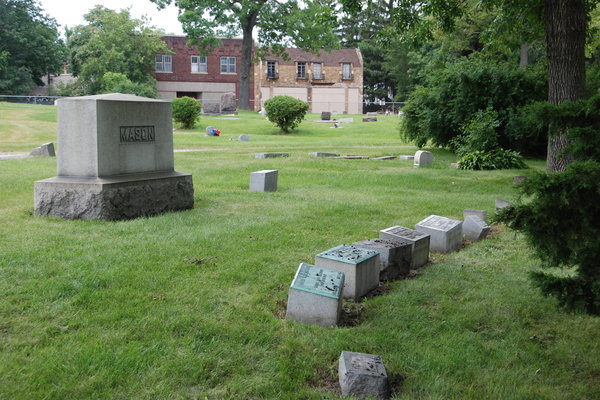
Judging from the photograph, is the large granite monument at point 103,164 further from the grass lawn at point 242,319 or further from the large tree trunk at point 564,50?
the large tree trunk at point 564,50

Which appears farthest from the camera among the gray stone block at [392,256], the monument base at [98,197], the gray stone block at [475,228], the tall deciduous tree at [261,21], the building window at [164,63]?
the building window at [164,63]

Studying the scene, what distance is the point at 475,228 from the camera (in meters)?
7.52

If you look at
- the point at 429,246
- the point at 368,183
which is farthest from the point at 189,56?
the point at 429,246

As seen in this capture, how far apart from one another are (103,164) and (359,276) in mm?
4166

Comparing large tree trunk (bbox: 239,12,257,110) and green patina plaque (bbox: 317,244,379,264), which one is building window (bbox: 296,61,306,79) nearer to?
large tree trunk (bbox: 239,12,257,110)

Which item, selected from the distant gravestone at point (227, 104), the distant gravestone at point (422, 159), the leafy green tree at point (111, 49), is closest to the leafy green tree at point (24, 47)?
the leafy green tree at point (111, 49)

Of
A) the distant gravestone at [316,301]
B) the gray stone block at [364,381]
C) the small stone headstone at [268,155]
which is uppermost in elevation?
the small stone headstone at [268,155]

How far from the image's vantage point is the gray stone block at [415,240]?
598 cm

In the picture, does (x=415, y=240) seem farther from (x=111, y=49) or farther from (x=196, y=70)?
(x=196, y=70)

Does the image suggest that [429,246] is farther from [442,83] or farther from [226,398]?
[442,83]

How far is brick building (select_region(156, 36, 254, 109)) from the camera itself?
184 ft

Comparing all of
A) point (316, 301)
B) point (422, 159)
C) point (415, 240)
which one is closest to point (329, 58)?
point (422, 159)

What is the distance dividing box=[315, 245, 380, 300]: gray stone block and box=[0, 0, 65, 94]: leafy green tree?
51.3m

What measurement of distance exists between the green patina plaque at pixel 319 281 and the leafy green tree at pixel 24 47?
2033 inches
